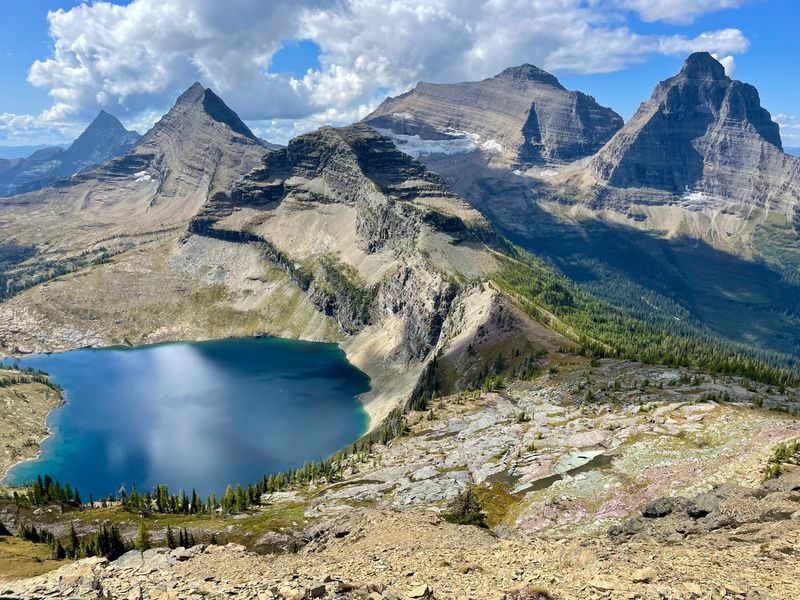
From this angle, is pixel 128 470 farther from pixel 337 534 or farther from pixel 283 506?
pixel 337 534

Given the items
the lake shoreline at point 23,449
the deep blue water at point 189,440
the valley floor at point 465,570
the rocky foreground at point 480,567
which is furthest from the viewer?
the lake shoreline at point 23,449

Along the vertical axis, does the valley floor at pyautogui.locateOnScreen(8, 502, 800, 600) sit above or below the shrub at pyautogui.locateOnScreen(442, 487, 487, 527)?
above

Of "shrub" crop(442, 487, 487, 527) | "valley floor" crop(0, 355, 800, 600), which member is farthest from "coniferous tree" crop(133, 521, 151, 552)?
"shrub" crop(442, 487, 487, 527)

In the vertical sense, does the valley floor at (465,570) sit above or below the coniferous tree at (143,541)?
above

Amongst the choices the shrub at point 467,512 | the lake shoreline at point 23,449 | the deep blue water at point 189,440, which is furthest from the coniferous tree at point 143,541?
the lake shoreline at point 23,449

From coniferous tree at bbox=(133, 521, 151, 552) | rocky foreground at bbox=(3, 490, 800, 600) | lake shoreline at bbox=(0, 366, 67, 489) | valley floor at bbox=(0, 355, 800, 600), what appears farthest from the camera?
lake shoreline at bbox=(0, 366, 67, 489)

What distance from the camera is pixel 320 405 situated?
191875mm

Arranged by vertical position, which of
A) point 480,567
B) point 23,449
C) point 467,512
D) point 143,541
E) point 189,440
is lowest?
point 189,440

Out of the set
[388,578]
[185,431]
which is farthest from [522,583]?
[185,431]

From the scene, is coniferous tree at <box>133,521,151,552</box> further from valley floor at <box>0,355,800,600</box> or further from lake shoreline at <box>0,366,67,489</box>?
lake shoreline at <box>0,366,67,489</box>

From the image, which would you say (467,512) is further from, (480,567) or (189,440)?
(189,440)

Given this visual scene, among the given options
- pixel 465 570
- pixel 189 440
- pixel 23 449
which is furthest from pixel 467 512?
pixel 23 449

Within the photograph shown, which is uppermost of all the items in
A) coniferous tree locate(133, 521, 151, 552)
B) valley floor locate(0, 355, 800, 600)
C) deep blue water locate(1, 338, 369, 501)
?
valley floor locate(0, 355, 800, 600)

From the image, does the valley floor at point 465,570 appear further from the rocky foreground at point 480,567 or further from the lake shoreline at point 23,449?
the lake shoreline at point 23,449
